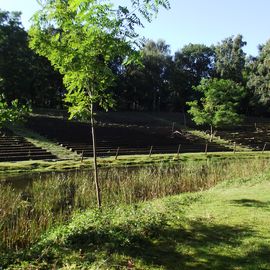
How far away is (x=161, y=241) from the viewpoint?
25.5 ft

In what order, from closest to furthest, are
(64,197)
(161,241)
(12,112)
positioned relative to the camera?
(12,112) < (161,241) < (64,197)

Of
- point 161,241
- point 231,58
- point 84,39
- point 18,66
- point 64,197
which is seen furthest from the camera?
point 231,58

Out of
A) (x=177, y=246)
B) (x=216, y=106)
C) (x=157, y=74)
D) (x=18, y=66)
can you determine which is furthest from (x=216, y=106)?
(x=157, y=74)

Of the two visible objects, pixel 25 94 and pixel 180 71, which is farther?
pixel 180 71

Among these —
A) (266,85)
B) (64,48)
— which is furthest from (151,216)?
(266,85)

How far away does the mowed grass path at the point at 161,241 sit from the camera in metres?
6.62

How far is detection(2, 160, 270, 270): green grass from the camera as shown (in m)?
6.62

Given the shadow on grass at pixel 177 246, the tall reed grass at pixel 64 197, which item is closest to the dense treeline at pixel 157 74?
the tall reed grass at pixel 64 197

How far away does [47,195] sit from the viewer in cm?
1402

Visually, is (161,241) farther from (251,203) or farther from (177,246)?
(251,203)

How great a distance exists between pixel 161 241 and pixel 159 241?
0.13 ft

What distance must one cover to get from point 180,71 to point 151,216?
241 feet

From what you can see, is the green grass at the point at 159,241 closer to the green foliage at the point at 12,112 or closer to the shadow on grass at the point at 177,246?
the shadow on grass at the point at 177,246

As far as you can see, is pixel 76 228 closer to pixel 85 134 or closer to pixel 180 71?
pixel 85 134
